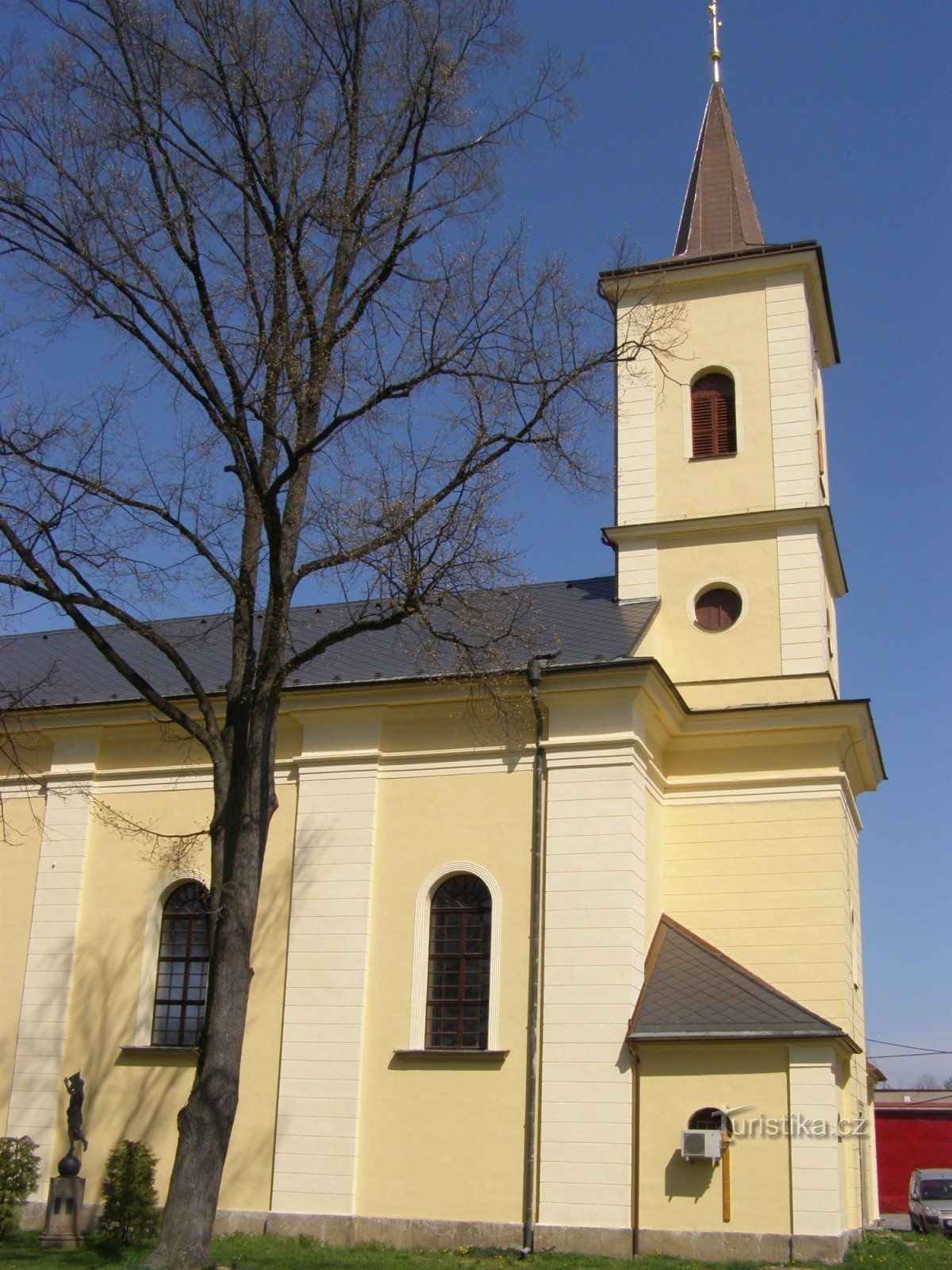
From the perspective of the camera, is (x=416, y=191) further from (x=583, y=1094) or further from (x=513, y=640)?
(x=583, y=1094)

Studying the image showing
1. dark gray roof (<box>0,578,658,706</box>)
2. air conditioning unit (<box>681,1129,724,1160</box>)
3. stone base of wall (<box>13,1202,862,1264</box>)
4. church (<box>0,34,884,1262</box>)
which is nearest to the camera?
stone base of wall (<box>13,1202,862,1264</box>)

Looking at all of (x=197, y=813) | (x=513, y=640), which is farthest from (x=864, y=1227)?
(x=197, y=813)

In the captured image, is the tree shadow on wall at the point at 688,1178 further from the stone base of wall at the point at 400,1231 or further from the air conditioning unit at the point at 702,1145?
the stone base of wall at the point at 400,1231

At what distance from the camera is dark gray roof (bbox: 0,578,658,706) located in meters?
18.1

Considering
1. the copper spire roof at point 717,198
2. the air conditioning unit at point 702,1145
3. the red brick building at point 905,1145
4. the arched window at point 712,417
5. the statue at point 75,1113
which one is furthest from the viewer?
the red brick building at point 905,1145

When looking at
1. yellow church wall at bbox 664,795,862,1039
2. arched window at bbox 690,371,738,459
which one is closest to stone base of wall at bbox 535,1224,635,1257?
yellow church wall at bbox 664,795,862,1039

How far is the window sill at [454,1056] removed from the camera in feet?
55.3

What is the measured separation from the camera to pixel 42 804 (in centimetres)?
2077

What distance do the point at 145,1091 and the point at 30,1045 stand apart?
2028mm

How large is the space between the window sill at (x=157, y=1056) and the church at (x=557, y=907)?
0.16 ft

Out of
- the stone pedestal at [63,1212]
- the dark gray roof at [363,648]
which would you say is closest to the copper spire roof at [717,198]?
the dark gray roof at [363,648]

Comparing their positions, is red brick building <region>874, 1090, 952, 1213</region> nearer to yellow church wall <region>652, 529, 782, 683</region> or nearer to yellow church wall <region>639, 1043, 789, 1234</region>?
yellow church wall <region>652, 529, 782, 683</region>

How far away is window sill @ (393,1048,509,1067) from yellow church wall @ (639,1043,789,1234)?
1827 mm

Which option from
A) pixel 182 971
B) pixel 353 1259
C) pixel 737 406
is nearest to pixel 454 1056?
pixel 353 1259
